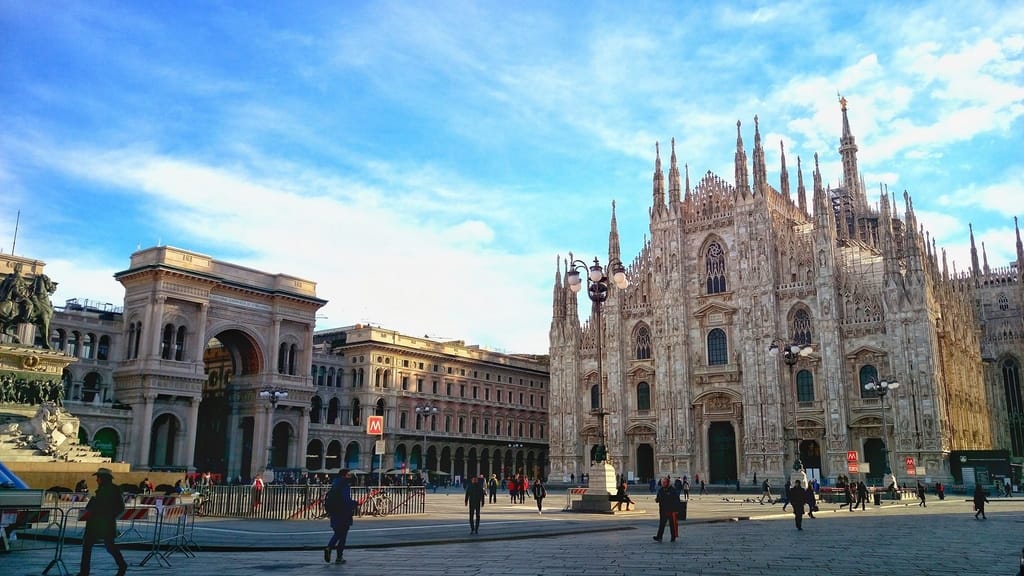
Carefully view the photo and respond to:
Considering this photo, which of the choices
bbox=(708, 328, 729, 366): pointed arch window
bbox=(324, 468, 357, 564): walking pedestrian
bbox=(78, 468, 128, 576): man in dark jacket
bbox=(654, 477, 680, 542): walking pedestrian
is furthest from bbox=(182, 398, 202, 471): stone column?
bbox=(78, 468, 128, 576): man in dark jacket

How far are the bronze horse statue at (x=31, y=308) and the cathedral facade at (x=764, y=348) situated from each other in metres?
35.0

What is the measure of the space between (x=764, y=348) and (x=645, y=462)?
13.2 m

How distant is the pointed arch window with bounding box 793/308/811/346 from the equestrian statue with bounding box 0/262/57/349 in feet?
147

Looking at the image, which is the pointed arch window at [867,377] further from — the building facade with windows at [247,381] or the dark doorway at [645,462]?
the building facade with windows at [247,381]

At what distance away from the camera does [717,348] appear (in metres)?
59.3

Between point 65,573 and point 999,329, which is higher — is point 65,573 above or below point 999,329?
below

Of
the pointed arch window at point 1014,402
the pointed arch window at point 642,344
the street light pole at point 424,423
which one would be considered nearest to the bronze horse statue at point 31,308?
the street light pole at point 424,423

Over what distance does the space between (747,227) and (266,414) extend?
36632 mm

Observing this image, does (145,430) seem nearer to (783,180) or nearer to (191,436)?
(191,436)

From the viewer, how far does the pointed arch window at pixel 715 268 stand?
60.1 m

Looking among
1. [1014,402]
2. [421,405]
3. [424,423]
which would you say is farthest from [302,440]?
[1014,402]

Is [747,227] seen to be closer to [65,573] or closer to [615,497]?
[615,497]

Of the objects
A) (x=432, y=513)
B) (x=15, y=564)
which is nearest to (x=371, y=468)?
(x=432, y=513)

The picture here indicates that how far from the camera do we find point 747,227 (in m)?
58.3
